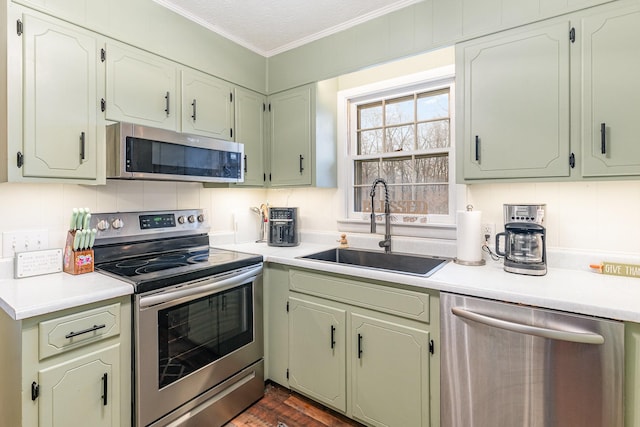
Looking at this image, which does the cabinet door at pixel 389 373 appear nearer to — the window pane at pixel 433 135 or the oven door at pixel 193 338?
the oven door at pixel 193 338

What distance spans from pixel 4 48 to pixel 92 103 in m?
0.36

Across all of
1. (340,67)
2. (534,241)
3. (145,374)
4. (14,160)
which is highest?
(340,67)

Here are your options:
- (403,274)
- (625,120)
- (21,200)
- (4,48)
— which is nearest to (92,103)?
(4,48)

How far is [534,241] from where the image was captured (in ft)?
5.22

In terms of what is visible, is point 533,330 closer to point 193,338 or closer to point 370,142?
point 193,338

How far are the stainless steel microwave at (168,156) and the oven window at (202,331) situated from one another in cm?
72

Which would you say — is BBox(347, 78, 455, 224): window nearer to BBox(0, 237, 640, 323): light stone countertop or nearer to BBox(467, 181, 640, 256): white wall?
BBox(467, 181, 640, 256): white wall

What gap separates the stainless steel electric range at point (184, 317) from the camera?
1501 mm

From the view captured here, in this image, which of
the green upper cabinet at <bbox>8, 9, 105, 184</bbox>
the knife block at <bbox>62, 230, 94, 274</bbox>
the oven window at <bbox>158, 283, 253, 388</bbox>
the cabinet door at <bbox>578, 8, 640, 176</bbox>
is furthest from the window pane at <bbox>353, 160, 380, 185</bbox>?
the knife block at <bbox>62, 230, 94, 274</bbox>

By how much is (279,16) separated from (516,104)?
152cm

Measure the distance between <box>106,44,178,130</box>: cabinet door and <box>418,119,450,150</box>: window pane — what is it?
165 centimetres

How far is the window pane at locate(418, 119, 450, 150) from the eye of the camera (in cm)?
222

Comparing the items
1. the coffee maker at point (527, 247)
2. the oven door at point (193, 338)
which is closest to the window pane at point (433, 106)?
the coffee maker at point (527, 247)

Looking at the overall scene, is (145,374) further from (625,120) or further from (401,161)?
(625,120)
